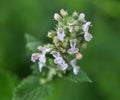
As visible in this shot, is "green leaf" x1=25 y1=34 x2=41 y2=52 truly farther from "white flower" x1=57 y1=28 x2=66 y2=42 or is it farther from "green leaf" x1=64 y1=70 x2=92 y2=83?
"white flower" x1=57 y1=28 x2=66 y2=42

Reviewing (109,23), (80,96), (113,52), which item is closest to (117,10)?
(109,23)

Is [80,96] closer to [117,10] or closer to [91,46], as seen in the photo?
[91,46]

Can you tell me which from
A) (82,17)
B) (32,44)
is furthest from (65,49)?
(32,44)

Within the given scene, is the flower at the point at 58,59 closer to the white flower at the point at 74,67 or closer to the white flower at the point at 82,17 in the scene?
the white flower at the point at 74,67

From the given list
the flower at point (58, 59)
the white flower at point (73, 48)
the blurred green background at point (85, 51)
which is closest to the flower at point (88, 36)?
the white flower at point (73, 48)

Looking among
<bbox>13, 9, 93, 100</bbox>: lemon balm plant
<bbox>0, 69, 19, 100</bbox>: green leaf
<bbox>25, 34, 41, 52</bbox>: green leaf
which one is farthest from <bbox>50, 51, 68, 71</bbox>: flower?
<bbox>0, 69, 19, 100</bbox>: green leaf

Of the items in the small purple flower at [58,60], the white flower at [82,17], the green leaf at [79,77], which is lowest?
the green leaf at [79,77]
